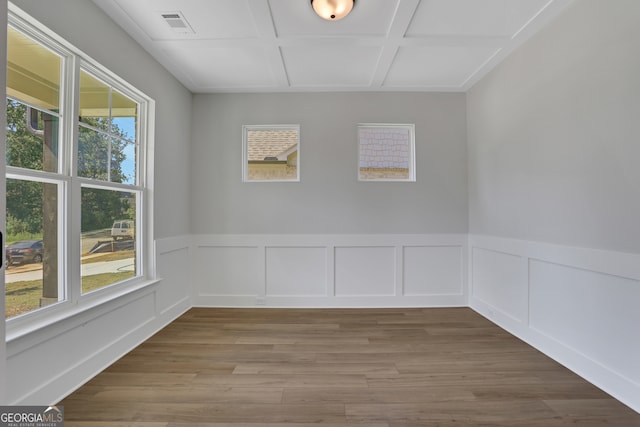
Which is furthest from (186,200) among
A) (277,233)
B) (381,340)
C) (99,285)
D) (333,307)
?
(381,340)

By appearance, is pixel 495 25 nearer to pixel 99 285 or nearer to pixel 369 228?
pixel 369 228

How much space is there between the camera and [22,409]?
5.15ft

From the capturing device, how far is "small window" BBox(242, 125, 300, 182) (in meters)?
3.66

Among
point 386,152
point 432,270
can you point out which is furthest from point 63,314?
point 432,270

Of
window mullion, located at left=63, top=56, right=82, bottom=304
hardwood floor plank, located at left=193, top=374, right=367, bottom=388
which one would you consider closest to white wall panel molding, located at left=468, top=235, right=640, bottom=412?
hardwood floor plank, located at left=193, top=374, right=367, bottom=388

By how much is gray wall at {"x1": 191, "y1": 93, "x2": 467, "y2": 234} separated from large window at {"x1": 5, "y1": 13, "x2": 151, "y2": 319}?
1107mm

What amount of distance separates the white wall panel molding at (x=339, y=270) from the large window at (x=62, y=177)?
122 centimetres

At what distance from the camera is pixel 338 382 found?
2.03m

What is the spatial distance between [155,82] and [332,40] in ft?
5.79

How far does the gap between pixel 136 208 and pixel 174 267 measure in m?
0.81

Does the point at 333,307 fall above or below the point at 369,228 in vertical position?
below

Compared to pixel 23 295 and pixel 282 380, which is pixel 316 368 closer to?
pixel 282 380

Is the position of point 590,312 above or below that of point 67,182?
below

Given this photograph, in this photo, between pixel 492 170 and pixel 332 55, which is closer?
pixel 332 55
